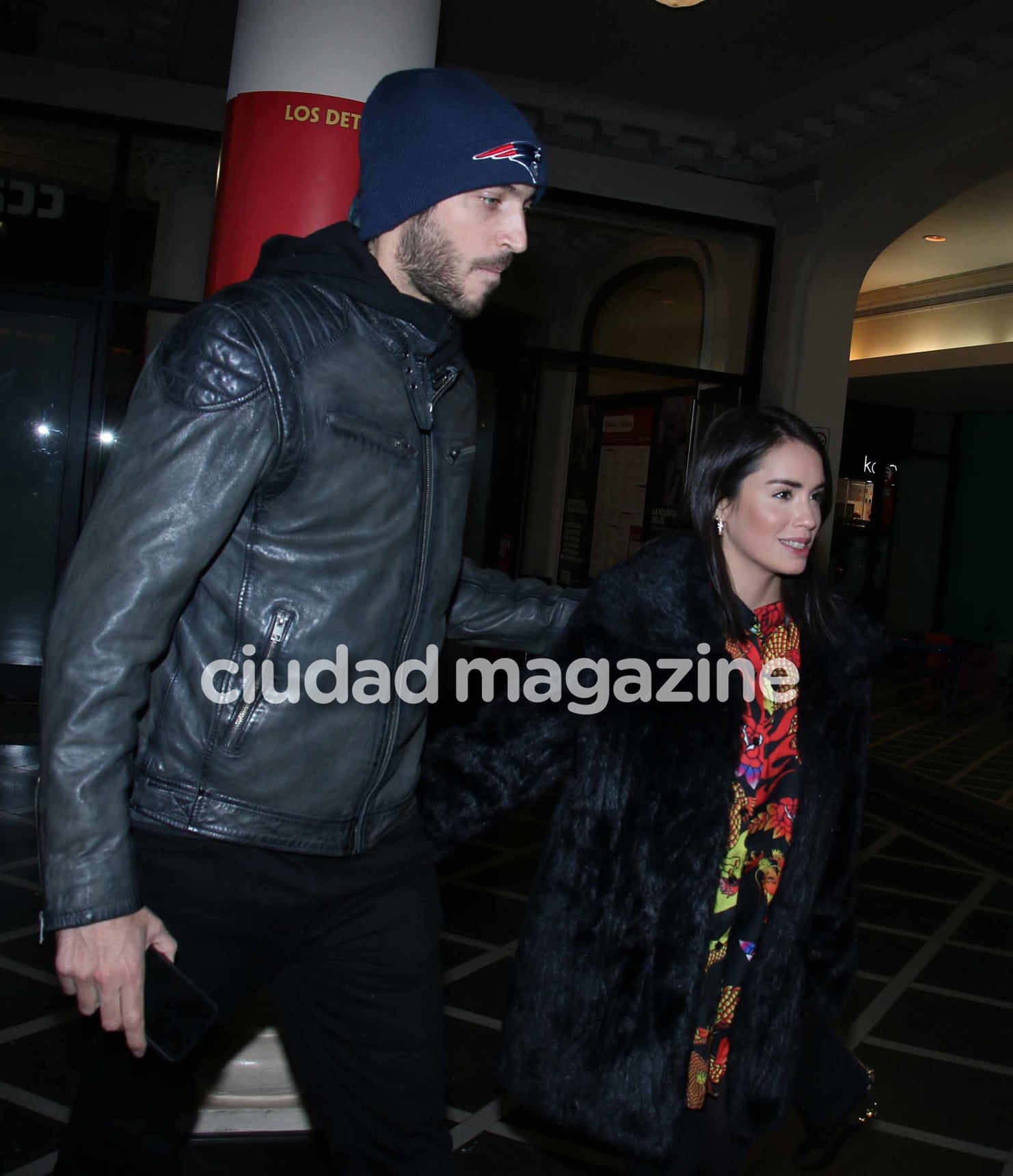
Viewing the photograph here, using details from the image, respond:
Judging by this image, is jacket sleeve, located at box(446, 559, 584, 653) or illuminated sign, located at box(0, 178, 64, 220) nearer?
jacket sleeve, located at box(446, 559, 584, 653)

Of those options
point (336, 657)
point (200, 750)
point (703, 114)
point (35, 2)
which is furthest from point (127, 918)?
point (703, 114)

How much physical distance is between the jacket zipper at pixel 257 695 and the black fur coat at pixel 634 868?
57 centimetres

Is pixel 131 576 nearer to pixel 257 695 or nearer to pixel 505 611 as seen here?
pixel 257 695

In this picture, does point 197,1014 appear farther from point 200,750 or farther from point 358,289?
point 358,289

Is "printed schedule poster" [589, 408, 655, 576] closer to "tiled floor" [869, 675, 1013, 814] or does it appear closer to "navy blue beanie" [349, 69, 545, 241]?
"tiled floor" [869, 675, 1013, 814]

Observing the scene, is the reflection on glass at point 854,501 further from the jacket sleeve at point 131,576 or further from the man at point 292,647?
the jacket sleeve at point 131,576

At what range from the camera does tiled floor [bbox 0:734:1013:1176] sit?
248 cm

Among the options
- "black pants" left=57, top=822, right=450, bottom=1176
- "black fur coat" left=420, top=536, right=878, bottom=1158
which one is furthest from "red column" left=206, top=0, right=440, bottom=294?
"black pants" left=57, top=822, right=450, bottom=1176

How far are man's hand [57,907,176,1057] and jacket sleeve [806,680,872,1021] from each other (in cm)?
126

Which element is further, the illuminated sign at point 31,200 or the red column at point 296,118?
the illuminated sign at point 31,200

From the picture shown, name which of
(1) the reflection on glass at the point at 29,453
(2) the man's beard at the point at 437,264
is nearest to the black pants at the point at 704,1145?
(2) the man's beard at the point at 437,264

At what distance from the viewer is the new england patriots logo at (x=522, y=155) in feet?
4.84

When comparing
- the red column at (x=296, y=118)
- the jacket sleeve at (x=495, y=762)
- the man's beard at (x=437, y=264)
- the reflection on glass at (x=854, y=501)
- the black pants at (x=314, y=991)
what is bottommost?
the black pants at (x=314, y=991)

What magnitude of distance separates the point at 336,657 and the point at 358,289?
47cm
